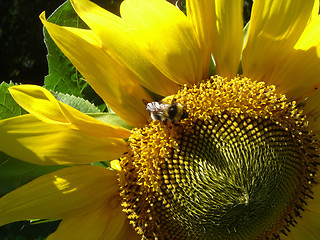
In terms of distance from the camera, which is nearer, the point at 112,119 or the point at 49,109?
the point at 49,109

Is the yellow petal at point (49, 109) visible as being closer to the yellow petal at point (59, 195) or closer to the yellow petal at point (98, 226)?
the yellow petal at point (59, 195)

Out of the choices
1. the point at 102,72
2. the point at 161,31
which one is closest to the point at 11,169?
the point at 102,72

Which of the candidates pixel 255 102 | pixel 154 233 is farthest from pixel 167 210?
pixel 255 102

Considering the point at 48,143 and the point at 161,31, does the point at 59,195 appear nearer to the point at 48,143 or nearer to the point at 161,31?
the point at 48,143

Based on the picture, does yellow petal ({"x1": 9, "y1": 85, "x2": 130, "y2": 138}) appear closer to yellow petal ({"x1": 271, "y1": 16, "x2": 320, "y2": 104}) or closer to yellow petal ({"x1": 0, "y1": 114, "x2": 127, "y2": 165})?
yellow petal ({"x1": 0, "y1": 114, "x2": 127, "y2": 165})

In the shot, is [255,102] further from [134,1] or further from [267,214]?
[134,1]

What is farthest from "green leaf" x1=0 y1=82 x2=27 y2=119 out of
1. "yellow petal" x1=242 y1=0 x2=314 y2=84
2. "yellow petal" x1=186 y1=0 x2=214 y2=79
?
"yellow petal" x1=242 y1=0 x2=314 y2=84
